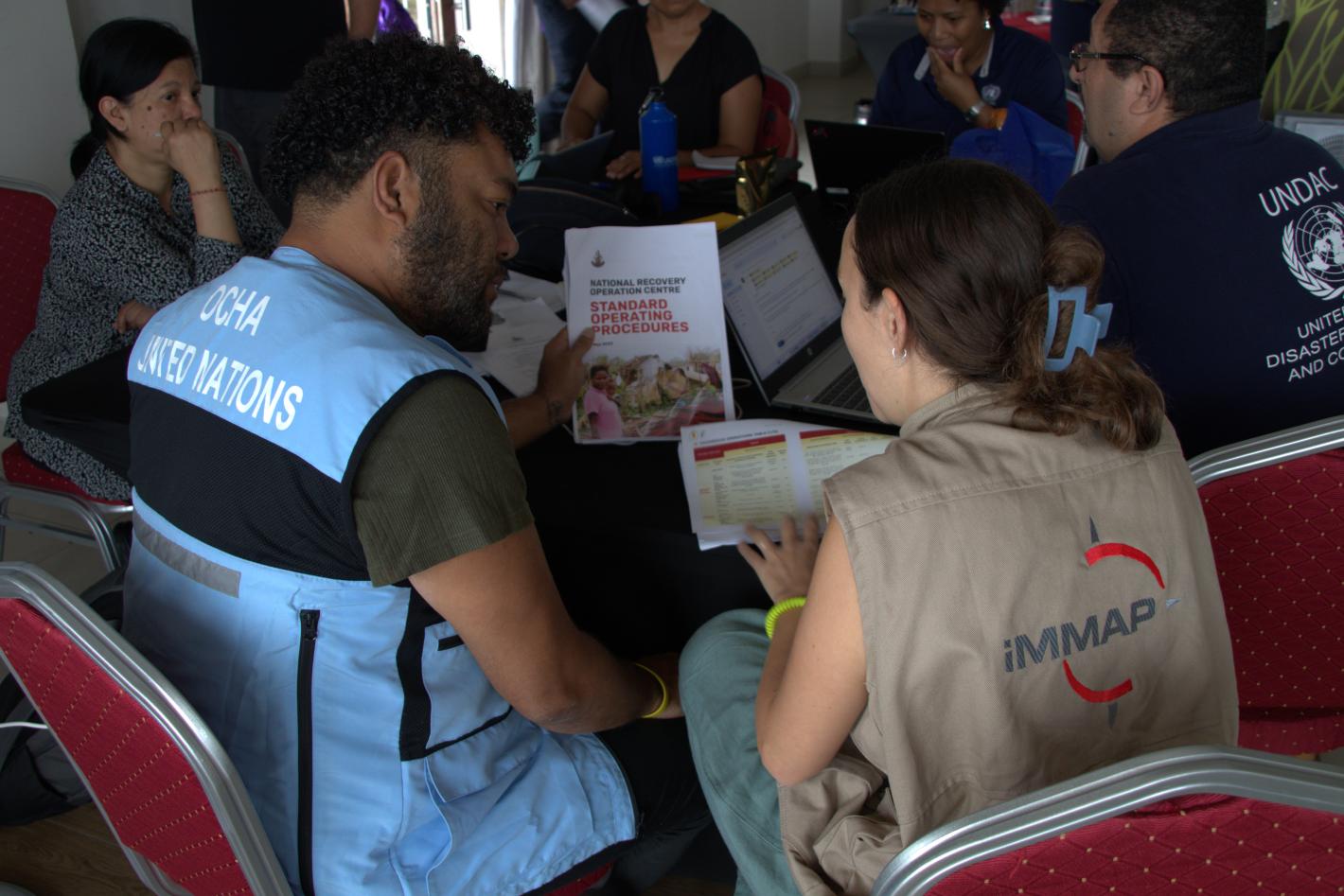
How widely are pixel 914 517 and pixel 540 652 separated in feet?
1.43

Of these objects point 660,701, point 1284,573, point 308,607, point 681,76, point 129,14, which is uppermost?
point 129,14

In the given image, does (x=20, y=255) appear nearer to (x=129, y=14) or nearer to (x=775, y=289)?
(x=129, y=14)

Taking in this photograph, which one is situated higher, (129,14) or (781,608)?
(129,14)

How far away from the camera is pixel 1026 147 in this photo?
2.43m

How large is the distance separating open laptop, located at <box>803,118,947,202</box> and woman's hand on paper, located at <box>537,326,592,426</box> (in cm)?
100

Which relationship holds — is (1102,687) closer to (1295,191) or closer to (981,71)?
(1295,191)

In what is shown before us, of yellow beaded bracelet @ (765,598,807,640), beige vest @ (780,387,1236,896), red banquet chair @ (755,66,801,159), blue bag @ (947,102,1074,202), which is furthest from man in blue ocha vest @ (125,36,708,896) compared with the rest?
red banquet chair @ (755,66,801,159)

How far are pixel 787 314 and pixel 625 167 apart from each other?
43.2 inches

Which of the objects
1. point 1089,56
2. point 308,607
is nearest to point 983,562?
point 308,607

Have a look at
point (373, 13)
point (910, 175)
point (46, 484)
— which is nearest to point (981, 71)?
point (373, 13)

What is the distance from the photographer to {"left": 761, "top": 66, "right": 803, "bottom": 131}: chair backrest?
3330 mm

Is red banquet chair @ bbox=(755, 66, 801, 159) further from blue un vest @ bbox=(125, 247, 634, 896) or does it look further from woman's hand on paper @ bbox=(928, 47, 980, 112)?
blue un vest @ bbox=(125, 247, 634, 896)

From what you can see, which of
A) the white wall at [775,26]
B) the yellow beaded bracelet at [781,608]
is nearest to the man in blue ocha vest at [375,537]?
the yellow beaded bracelet at [781,608]

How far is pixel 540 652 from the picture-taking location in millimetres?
1112
